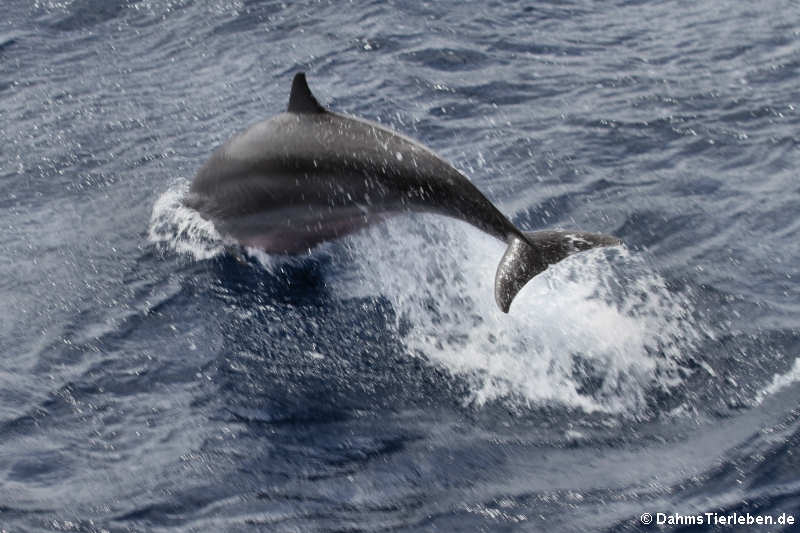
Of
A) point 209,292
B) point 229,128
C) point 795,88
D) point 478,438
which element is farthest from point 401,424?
point 795,88

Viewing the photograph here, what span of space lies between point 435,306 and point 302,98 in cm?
216

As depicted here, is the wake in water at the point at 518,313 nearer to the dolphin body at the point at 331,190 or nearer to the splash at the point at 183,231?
the splash at the point at 183,231

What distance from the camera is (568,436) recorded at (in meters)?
7.27

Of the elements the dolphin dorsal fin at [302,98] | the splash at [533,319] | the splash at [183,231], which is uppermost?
the dolphin dorsal fin at [302,98]

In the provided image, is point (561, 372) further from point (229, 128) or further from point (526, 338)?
point (229, 128)

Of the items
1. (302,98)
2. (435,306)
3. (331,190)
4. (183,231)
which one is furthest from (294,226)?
(435,306)

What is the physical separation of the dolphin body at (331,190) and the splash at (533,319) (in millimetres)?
580

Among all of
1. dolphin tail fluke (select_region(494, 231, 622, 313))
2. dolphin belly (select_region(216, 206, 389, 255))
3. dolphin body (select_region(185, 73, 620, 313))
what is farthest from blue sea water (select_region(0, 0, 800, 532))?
dolphin tail fluke (select_region(494, 231, 622, 313))

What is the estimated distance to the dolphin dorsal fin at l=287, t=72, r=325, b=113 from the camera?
9.12 meters

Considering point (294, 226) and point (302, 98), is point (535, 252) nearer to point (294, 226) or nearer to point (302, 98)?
point (302, 98)

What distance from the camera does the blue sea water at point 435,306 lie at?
7.00m

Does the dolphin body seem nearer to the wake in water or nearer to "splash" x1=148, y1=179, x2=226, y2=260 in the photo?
"splash" x1=148, y1=179, x2=226, y2=260

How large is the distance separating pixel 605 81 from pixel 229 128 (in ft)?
15.9

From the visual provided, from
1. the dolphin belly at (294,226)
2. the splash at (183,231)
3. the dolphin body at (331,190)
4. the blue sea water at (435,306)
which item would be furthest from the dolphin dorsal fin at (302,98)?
the splash at (183,231)
